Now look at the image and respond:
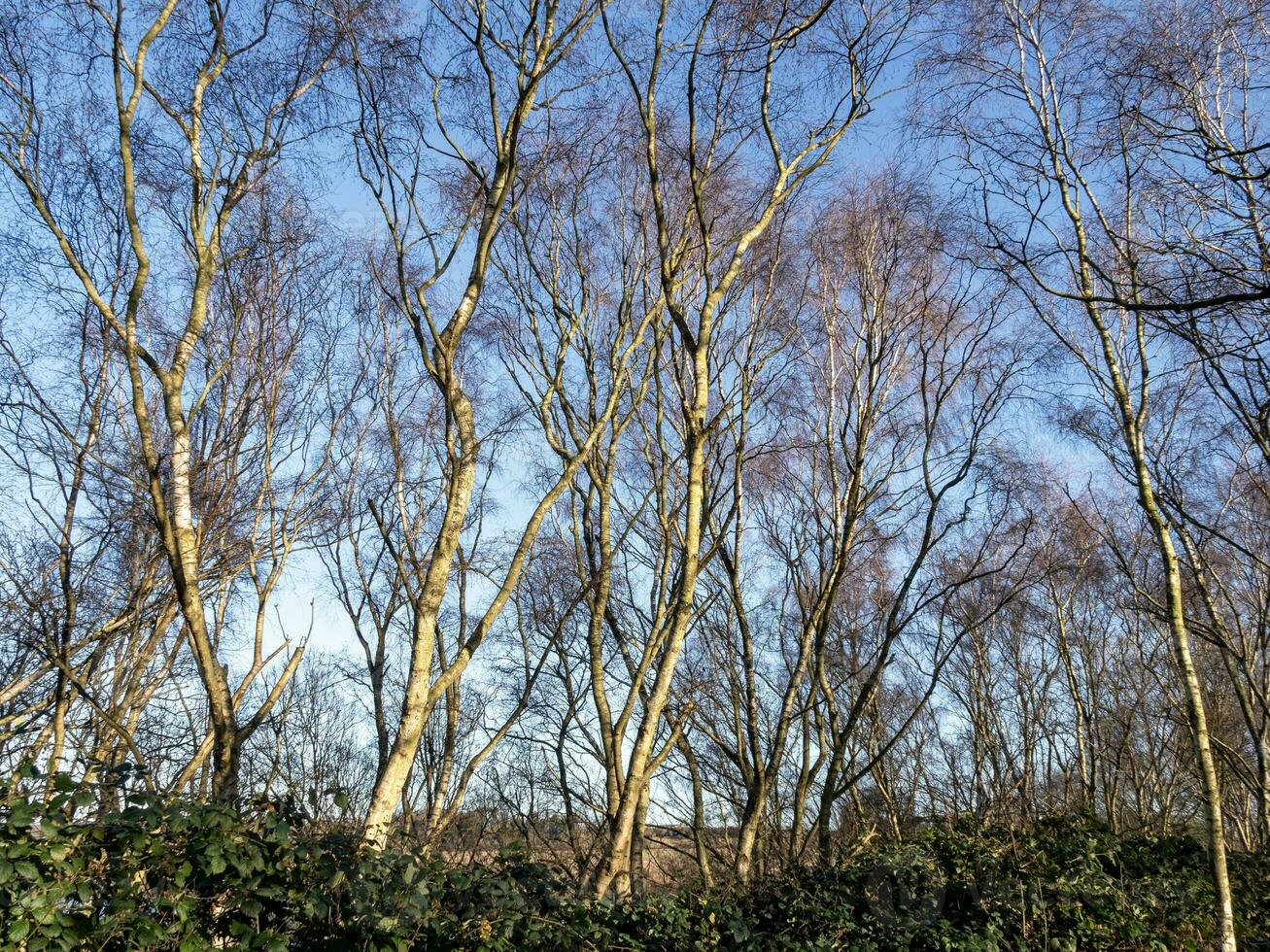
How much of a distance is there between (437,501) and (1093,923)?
860 cm

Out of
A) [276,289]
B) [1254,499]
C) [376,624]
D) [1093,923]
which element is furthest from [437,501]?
[1254,499]

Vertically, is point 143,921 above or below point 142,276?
below

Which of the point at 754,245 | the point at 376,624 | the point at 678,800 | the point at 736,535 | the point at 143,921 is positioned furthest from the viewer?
the point at 678,800

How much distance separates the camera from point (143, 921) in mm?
2924

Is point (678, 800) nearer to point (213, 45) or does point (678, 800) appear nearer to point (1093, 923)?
point (1093, 923)

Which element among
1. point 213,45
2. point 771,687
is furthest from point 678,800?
point 213,45

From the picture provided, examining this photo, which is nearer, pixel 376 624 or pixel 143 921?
pixel 143 921

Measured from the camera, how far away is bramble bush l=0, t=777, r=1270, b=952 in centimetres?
293

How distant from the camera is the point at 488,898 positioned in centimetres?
400

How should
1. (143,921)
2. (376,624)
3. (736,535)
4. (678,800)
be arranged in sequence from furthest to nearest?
1. (678,800)
2. (376,624)
3. (736,535)
4. (143,921)

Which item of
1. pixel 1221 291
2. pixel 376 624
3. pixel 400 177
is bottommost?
pixel 376 624

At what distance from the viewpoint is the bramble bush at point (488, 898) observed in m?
2.93

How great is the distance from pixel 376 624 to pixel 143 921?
9633 mm

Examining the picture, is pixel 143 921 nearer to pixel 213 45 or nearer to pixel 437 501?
pixel 213 45
